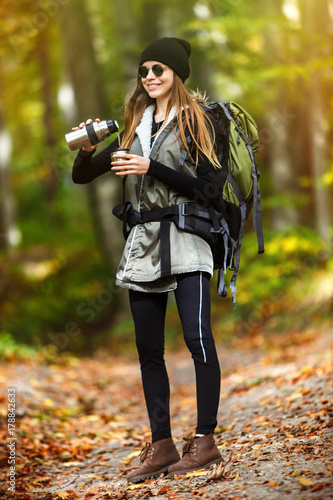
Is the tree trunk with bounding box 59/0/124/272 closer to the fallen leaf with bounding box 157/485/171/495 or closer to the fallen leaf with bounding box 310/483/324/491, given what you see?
the fallen leaf with bounding box 157/485/171/495

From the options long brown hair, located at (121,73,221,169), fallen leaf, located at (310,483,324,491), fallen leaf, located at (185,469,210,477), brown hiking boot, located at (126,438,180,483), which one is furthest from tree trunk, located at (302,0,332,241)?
fallen leaf, located at (310,483,324,491)

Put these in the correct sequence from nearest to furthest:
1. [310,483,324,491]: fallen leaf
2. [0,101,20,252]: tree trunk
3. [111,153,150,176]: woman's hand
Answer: [310,483,324,491]: fallen leaf, [111,153,150,176]: woman's hand, [0,101,20,252]: tree trunk

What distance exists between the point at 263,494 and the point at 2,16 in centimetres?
1071

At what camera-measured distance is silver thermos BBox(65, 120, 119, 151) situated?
323cm

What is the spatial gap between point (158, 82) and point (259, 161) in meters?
10.9

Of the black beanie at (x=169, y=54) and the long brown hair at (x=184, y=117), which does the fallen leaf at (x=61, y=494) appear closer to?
A: the long brown hair at (x=184, y=117)

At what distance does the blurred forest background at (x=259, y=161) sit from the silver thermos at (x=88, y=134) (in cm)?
544

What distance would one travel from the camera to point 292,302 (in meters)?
9.46

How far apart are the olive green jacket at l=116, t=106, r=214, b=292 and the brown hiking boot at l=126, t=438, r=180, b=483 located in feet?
2.97

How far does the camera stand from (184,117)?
326 centimetres

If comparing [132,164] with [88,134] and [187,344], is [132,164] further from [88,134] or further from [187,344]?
[187,344]

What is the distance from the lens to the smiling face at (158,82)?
3.31 m

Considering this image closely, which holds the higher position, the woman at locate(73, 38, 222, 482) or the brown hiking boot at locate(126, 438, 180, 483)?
the woman at locate(73, 38, 222, 482)

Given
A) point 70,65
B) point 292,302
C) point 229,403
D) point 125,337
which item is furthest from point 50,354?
point 70,65
